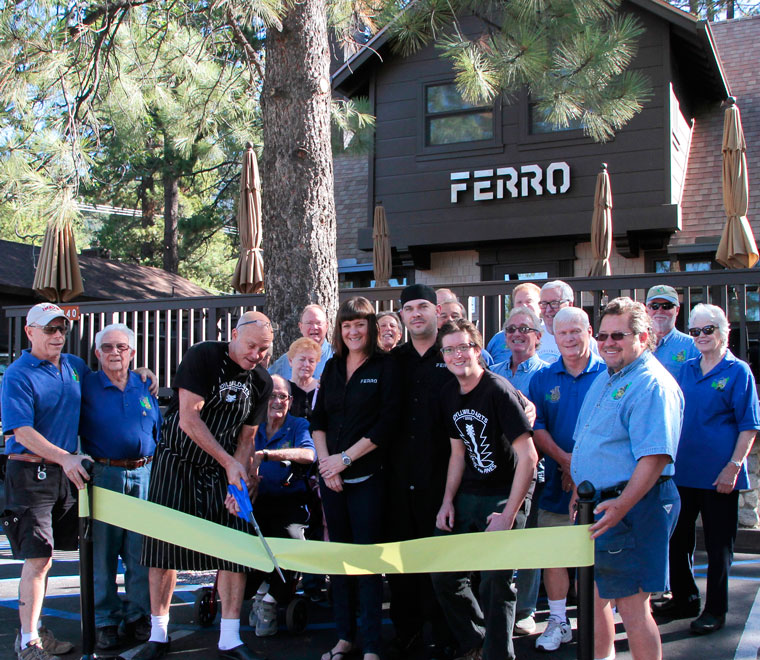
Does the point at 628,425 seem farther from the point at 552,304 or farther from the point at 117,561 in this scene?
the point at 117,561

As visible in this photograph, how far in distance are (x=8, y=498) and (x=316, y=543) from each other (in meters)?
1.84

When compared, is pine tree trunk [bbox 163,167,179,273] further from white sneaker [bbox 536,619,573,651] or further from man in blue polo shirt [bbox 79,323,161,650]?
white sneaker [bbox 536,619,573,651]

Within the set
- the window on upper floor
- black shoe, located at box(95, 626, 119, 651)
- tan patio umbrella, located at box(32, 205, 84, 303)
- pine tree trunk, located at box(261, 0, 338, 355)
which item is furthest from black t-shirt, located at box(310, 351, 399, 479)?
the window on upper floor

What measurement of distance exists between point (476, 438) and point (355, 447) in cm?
72

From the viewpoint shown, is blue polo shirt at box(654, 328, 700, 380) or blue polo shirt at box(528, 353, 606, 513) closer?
blue polo shirt at box(528, 353, 606, 513)

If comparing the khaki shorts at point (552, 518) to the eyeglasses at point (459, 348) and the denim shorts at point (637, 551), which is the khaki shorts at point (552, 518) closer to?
the denim shorts at point (637, 551)

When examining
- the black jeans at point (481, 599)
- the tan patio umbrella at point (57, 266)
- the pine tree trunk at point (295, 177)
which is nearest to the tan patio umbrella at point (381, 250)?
the tan patio umbrella at point (57, 266)

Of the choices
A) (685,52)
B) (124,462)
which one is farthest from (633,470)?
(685,52)

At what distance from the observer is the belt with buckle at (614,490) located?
134 inches

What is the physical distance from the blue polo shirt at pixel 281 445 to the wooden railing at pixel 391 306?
3330 mm

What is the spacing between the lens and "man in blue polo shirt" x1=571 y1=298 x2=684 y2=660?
10.7 feet

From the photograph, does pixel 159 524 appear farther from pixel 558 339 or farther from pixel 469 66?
pixel 469 66

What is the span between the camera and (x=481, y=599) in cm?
389

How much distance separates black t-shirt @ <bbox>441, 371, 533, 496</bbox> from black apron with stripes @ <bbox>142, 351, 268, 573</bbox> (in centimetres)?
130
